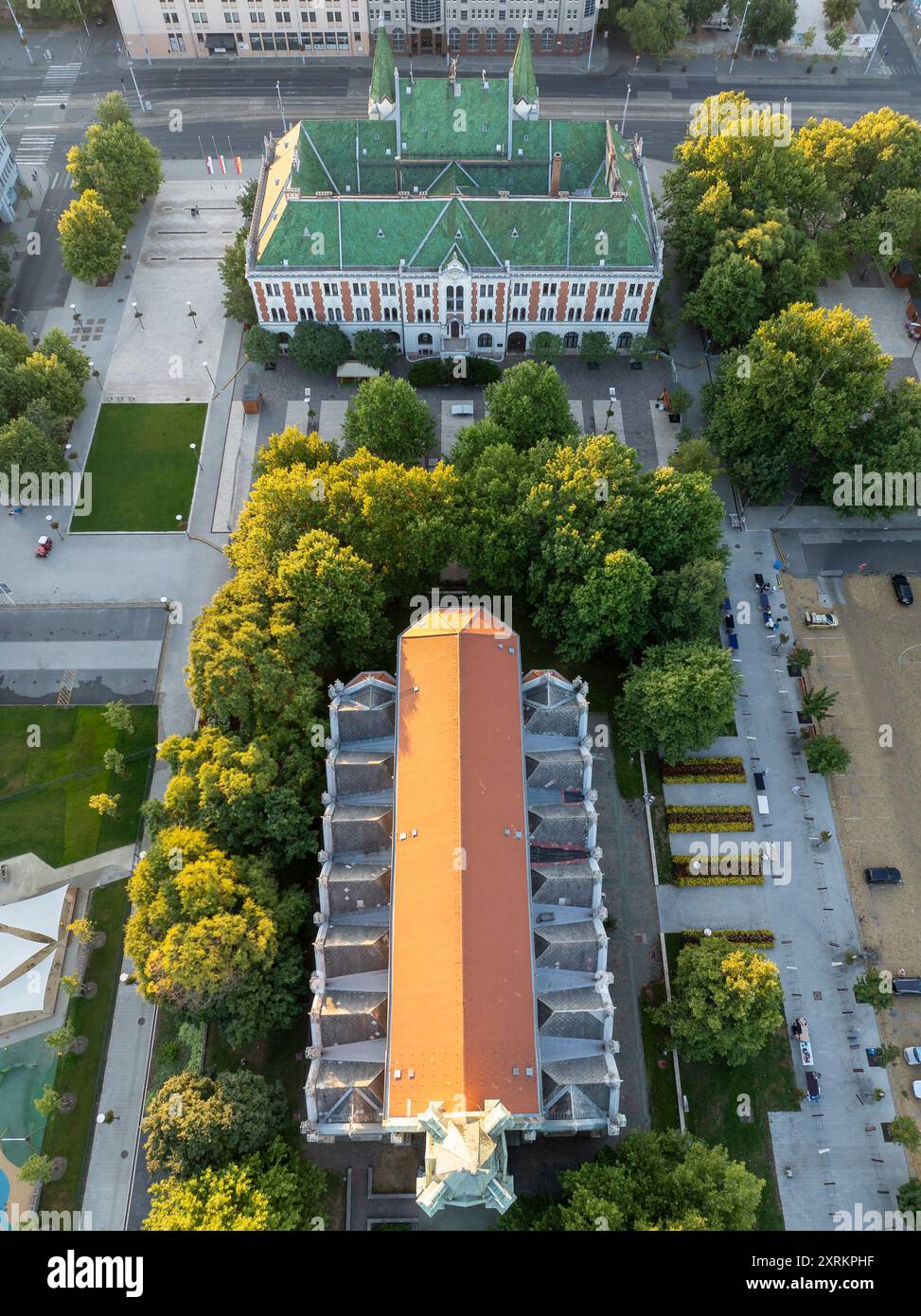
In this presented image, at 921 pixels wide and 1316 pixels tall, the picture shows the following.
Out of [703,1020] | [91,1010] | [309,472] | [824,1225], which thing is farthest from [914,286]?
[91,1010]

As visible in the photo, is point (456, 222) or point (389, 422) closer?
point (389, 422)

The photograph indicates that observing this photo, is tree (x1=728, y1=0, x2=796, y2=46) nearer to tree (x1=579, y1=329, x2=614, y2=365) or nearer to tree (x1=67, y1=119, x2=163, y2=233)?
tree (x1=579, y1=329, x2=614, y2=365)

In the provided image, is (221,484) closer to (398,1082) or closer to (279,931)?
(279,931)

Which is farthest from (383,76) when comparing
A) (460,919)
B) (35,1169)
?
(35,1169)

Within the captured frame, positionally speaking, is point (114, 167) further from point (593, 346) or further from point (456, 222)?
point (593, 346)

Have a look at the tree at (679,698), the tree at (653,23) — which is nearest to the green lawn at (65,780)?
the tree at (679,698)

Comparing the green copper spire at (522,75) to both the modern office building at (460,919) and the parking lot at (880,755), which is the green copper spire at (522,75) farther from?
the modern office building at (460,919)
